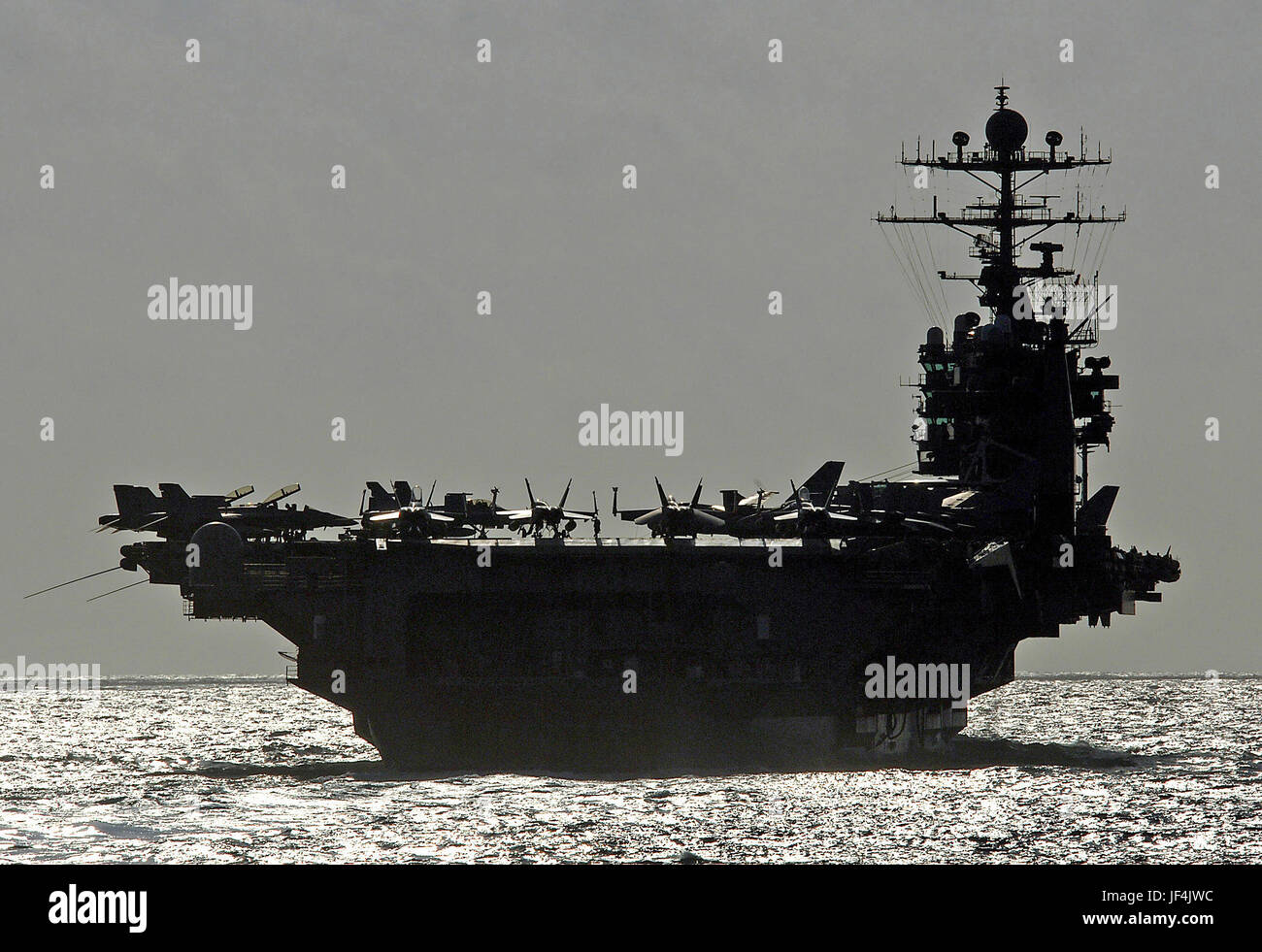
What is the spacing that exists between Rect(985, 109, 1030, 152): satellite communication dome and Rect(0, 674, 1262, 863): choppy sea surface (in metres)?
17.1

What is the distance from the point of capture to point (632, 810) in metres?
27.9

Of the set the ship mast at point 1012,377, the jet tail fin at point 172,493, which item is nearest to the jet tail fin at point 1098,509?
the ship mast at point 1012,377

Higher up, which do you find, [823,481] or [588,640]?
[823,481]

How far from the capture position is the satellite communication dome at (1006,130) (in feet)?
156

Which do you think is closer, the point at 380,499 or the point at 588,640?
the point at 588,640

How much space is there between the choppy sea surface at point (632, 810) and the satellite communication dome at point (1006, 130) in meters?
17.1

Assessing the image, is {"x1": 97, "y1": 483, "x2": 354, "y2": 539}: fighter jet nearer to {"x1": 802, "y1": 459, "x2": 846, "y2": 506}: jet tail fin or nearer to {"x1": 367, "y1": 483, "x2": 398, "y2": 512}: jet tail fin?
{"x1": 367, "y1": 483, "x2": 398, "y2": 512}: jet tail fin

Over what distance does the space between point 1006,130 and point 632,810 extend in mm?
27293

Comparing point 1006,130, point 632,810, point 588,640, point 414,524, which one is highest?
point 1006,130

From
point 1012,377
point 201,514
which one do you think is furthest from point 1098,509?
point 201,514

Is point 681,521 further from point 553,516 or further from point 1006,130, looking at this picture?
point 1006,130
